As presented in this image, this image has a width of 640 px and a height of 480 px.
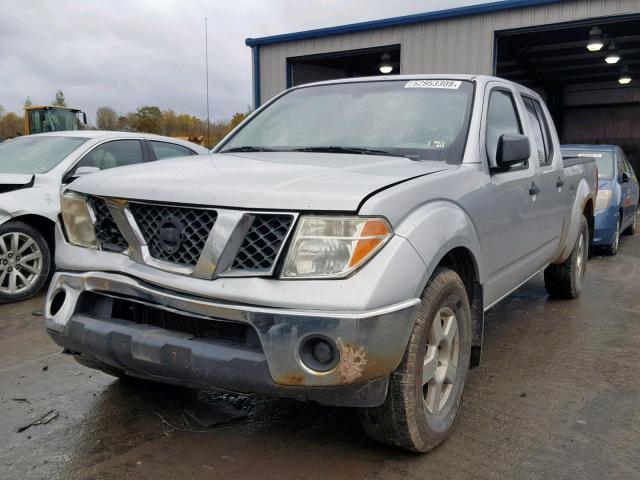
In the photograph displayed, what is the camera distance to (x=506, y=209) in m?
3.53

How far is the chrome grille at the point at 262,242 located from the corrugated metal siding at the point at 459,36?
36.3 ft

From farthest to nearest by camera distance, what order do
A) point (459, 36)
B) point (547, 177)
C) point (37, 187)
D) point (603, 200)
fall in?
point (459, 36) < point (603, 200) < point (37, 187) < point (547, 177)

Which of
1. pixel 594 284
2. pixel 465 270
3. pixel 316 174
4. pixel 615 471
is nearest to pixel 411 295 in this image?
pixel 316 174

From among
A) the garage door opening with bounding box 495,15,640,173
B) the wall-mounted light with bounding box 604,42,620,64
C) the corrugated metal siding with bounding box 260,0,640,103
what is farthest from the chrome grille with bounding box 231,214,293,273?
the wall-mounted light with bounding box 604,42,620,64

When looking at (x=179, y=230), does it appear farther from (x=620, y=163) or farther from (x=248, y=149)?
(x=620, y=163)

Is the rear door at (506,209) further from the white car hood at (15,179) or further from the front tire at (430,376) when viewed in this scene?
the white car hood at (15,179)

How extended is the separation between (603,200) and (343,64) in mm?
11308

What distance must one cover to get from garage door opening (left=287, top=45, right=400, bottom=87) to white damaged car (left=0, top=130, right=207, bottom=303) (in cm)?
897

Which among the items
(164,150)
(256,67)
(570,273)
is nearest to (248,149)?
(570,273)

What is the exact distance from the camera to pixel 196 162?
3.15 meters

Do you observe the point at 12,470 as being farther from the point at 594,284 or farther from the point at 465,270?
the point at 594,284

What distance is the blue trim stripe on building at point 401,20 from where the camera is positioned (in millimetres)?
11769

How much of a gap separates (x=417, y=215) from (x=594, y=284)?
490cm

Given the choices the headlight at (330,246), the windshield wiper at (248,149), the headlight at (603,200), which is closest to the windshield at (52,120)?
the headlight at (603,200)
